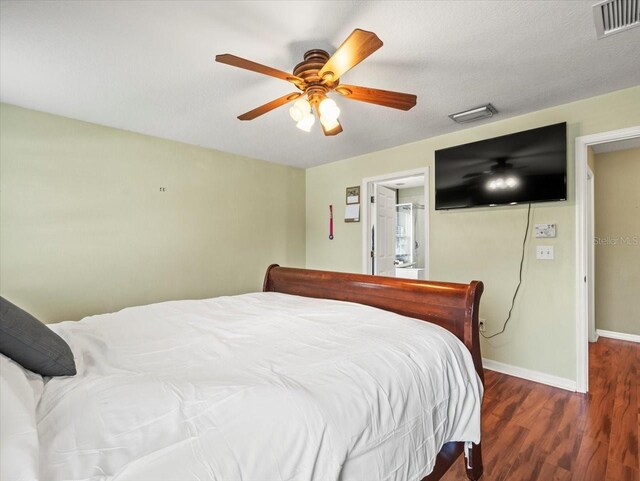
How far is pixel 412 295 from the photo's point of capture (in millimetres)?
1816

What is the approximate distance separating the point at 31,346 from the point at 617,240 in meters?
5.32

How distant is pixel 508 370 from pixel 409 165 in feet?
7.60

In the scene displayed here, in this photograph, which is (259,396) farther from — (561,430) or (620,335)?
(620,335)

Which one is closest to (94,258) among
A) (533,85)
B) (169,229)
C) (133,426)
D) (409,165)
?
(169,229)

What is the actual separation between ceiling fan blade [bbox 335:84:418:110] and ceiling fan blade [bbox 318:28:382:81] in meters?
0.12

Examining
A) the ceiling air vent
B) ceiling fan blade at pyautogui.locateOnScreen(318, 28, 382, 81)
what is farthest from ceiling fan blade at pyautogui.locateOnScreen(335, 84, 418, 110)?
the ceiling air vent

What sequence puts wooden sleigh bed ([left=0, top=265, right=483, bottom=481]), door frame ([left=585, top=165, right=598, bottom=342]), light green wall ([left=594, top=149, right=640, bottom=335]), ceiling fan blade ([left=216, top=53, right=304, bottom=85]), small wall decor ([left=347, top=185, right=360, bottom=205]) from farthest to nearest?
small wall decor ([left=347, top=185, right=360, bottom=205]) < light green wall ([left=594, top=149, right=640, bottom=335]) < door frame ([left=585, top=165, right=598, bottom=342]) < ceiling fan blade ([left=216, top=53, right=304, bottom=85]) < wooden sleigh bed ([left=0, top=265, right=483, bottom=481])

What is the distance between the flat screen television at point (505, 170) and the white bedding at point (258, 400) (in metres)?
1.87

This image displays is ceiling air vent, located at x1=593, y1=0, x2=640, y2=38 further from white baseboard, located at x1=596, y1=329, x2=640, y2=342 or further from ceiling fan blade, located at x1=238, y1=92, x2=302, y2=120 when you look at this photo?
white baseboard, located at x1=596, y1=329, x2=640, y2=342

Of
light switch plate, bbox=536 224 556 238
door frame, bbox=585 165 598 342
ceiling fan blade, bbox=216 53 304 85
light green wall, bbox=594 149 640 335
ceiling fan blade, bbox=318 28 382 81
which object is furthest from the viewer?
light green wall, bbox=594 149 640 335

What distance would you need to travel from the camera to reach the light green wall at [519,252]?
2529 mm

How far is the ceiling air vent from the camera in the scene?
1475 mm

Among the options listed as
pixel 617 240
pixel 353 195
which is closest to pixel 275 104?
pixel 353 195

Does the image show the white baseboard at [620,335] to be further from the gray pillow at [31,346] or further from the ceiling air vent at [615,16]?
the gray pillow at [31,346]
